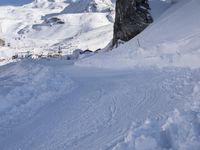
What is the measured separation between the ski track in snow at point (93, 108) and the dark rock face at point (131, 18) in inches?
421

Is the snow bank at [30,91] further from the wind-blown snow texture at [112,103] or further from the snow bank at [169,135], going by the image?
the snow bank at [169,135]

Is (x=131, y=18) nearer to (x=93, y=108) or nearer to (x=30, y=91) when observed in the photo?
(x=30, y=91)

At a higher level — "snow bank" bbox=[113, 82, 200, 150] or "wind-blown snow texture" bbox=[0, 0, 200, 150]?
"snow bank" bbox=[113, 82, 200, 150]

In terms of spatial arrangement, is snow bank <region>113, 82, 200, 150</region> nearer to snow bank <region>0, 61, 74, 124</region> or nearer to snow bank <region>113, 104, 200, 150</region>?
snow bank <region>113, 104, 200, 150</region>

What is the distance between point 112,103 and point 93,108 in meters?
0.37

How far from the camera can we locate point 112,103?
29.5 feet

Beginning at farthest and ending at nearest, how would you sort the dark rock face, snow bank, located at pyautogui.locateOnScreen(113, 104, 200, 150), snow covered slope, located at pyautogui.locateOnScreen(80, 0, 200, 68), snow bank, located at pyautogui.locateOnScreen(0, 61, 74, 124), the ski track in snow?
the dark rock face
snow covered slope, located at pyautogui.locateOnScreen(80, 0, 200, 68)
snow bank, located at pyautogui.locateOnScreen(0, 61, 74, 124)
the ski track in snow
snow bank, located at pyautogui.locateOnScreen(113, 104, 200, 150)

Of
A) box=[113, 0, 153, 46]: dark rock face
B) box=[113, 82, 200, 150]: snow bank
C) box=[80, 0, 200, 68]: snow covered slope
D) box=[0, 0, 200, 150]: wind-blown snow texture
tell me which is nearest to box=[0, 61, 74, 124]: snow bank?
box=[0, 0, 200, 150]: wind-blown snow texture

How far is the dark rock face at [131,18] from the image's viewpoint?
22.1 m

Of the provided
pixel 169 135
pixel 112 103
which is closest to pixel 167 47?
pixel 112 103

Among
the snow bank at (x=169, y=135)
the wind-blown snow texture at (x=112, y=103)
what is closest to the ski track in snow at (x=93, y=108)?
the wind-blown snow texture at (x=112, y=103)

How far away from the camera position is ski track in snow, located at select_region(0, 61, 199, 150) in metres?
7.49

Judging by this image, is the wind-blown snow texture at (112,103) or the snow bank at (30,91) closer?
the wind-blown snow texture at (112,103)

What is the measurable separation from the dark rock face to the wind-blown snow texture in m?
7.85
